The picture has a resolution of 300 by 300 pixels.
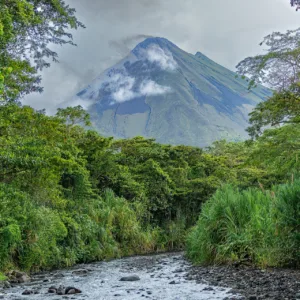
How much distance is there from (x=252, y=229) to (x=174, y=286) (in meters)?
2.74

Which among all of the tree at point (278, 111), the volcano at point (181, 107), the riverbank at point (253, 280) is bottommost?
the riverbank at point (253, 280)

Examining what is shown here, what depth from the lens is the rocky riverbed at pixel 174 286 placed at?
686cm

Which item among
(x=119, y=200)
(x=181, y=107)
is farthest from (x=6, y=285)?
(x=181, y=107)

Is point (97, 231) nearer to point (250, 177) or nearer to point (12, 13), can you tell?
point (12, 13)

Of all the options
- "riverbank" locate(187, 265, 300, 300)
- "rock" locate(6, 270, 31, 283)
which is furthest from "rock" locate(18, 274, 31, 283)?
"riverbank" locate(187, 265, 300, 300)

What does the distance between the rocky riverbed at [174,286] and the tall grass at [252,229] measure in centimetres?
51

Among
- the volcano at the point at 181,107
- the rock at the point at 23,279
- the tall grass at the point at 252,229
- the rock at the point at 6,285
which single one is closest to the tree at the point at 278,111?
the tall grass at the point at 252,229

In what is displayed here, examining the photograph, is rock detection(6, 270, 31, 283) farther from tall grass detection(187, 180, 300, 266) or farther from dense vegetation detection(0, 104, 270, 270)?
tall grass detection(187, 180, 300, 266)

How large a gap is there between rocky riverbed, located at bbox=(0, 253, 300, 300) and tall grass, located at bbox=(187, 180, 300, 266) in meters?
0.51

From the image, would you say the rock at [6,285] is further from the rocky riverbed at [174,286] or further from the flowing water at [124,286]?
the flowing water at [124,286]

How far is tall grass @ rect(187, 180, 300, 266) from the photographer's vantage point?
8.03 m

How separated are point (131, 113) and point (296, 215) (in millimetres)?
175119

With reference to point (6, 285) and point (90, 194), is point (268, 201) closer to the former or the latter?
point (6, 285)

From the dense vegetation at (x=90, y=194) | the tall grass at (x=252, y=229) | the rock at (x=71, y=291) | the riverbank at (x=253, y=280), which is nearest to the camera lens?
the riverbank at (x=253, y=280)
